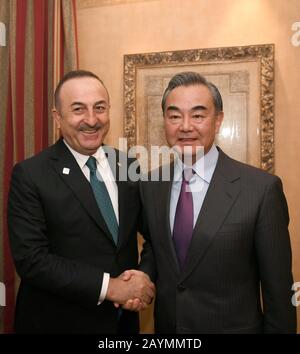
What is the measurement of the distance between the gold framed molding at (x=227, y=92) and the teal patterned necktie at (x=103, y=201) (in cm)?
117

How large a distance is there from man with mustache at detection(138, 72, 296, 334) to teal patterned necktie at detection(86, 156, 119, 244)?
23cm

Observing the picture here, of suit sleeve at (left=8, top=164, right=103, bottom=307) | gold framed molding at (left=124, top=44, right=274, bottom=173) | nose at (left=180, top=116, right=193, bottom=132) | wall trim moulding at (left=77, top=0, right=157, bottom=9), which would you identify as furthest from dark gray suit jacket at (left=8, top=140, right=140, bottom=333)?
wall trim moulding at (left=77, top=0, right=157, bottom=9)

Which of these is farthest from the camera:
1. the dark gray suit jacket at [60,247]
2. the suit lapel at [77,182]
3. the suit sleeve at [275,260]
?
the suit lapel at [77,182]

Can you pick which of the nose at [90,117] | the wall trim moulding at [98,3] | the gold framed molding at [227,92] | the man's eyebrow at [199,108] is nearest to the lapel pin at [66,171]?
the nose at [90,117]

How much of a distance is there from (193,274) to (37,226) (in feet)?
2.24

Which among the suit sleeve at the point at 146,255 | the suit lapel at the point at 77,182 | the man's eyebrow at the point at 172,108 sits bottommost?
the suit sleeve at the point at 146,255

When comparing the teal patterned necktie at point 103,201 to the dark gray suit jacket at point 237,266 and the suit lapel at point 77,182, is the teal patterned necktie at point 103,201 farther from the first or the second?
the dark gray suit jacket at point 237,266

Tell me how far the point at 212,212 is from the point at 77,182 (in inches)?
24.2

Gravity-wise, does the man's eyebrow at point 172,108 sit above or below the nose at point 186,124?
above

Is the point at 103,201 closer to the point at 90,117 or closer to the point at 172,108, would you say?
the point at 90,117

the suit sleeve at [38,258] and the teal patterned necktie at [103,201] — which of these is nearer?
the suit sleeve at [38,258]

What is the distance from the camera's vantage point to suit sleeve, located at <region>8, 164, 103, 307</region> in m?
1.64

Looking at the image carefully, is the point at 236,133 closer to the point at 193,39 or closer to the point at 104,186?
the point at 193,39

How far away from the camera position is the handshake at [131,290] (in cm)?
171
